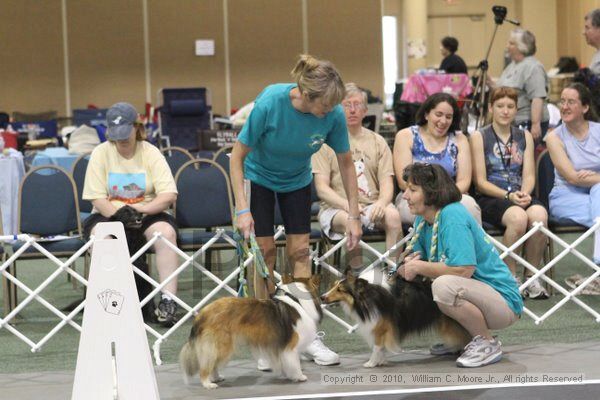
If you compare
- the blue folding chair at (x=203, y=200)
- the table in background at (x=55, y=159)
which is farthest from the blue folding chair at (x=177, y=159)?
the table in background at (x=55, y=159)

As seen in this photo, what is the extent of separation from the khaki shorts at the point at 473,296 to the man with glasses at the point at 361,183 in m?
0.74

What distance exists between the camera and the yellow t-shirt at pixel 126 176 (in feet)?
15.0

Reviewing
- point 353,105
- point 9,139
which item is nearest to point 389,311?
point 353,105

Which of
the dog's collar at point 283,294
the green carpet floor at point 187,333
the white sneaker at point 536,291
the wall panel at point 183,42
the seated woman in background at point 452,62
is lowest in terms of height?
the green carpet floor at point 187,333

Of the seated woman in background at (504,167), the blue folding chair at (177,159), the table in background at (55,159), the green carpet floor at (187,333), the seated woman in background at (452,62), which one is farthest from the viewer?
the seated woman in background at (452,62)

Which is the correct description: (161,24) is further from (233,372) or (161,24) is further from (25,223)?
(233,372)

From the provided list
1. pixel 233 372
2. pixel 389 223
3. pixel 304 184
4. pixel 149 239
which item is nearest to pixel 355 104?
pixel 389 223

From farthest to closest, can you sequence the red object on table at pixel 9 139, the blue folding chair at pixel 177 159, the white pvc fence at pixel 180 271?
the red object on table at pixel 9 139 < the blue folding chair at pixel 177 159 < the white pvc fence at pixel 180 271

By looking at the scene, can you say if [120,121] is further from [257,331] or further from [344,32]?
[344,32]

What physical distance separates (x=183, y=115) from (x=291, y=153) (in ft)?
21.5

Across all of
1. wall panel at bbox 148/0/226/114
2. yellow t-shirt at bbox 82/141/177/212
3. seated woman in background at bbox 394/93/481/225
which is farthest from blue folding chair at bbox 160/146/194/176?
wall panel at bbox 148/0/226/114

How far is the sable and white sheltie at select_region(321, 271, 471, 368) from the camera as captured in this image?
3.68 m

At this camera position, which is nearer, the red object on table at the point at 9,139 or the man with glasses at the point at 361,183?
the man with glasses at the point at 361,183

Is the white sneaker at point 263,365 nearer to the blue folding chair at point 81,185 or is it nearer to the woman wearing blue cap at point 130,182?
the woman wearing blue cap at point 130,182
